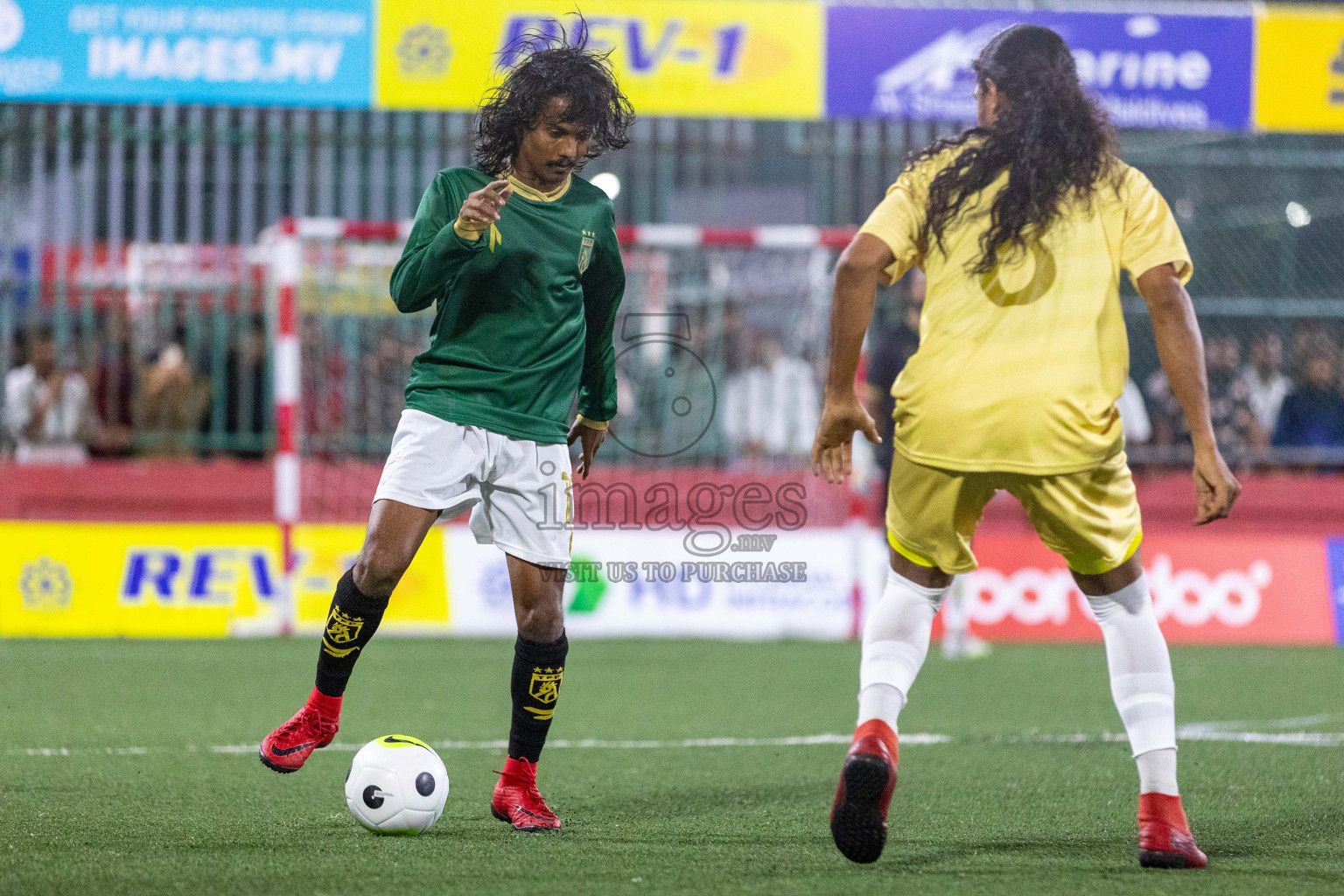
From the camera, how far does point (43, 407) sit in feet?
37.7

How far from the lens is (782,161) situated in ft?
48.0

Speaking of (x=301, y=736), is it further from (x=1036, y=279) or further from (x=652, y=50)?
(x=652, y=50)

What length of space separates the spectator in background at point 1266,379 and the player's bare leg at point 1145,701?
9.35m

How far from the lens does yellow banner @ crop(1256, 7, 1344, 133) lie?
11594 mm

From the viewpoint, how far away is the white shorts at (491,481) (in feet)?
13.7

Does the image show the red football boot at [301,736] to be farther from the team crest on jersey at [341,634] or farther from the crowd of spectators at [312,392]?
the crowd of spectators at [312,392]

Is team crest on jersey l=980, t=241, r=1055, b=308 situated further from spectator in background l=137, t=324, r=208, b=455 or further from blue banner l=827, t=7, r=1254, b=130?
spectator in background l=137, t=324, r=208, b=455

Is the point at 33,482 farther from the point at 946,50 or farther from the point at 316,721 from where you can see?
the point at 316,721

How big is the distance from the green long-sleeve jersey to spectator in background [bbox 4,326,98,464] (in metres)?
8.02

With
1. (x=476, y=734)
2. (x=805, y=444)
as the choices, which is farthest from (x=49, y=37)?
(x=476, y=734)

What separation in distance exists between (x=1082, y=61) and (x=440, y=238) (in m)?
8.37

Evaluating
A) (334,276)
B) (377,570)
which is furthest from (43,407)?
(377,570)

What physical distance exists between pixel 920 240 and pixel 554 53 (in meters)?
1.28

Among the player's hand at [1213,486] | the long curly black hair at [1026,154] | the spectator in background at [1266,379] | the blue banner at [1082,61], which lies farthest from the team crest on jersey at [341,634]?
the spectator in background at [1266,379]
